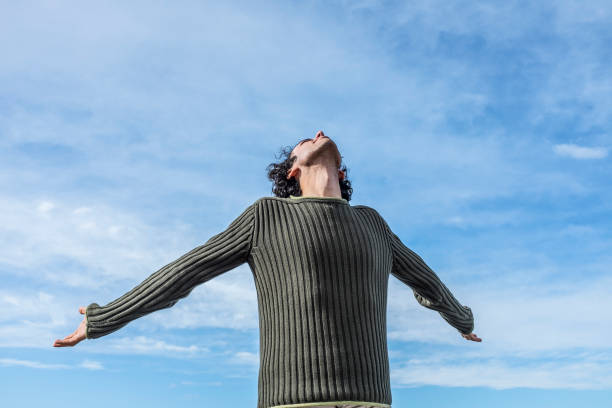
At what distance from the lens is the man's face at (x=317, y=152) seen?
464 cm

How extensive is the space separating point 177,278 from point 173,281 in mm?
30

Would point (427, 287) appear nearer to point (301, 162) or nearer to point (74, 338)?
point (301, 162)

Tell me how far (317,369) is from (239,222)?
1.07 m

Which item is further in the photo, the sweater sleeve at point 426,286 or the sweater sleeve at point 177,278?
the sweater sleeve at point 426,286

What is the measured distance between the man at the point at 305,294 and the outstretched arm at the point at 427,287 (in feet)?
0.77

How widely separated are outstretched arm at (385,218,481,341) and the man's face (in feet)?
2.01

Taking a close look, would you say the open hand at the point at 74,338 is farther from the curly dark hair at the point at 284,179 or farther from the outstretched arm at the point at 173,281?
the curly dark hair at the point at 284,179

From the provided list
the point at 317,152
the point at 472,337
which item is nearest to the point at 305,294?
the point at 317,152

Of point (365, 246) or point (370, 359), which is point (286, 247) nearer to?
point (365, 246)

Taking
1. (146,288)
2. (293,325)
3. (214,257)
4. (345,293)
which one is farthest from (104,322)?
(345,293)

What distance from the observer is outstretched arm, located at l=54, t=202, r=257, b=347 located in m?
4.18

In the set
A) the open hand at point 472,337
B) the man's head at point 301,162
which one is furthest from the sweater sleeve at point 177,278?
the open hand at point 472,337

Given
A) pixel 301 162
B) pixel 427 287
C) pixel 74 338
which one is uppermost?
pixel 301 162

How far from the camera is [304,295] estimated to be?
4.07m
